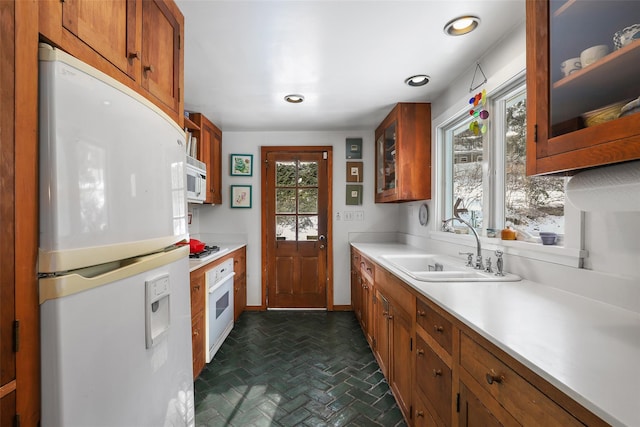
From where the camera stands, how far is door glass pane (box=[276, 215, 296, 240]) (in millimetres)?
3908

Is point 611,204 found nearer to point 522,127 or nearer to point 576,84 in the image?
point 576,84

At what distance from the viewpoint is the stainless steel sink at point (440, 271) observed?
1566 mm

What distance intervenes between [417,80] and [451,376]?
6.82ft

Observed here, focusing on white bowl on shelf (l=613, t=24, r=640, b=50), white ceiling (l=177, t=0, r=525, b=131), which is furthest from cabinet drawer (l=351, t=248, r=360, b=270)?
white bowl on shelf (l=613, t=24, r=640, b=50)

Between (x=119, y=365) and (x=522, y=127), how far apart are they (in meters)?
2.19

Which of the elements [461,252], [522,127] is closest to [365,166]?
[461,252]

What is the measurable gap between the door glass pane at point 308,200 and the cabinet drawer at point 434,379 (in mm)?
2535

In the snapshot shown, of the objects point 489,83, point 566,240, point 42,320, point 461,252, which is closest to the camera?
point 42,320

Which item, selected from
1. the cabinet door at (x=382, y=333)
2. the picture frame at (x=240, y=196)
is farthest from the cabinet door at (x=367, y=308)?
the picture frame at (x=240, y=196)

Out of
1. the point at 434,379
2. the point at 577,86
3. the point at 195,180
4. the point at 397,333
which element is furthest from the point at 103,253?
the point at 195,180

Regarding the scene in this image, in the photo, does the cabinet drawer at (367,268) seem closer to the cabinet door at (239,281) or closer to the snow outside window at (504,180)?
the snow outside window at (504,180)

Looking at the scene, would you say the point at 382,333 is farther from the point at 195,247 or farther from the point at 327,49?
the point at 327,49

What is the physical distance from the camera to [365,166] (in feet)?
12.8

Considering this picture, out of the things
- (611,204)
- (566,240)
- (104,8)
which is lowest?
(566,240)
